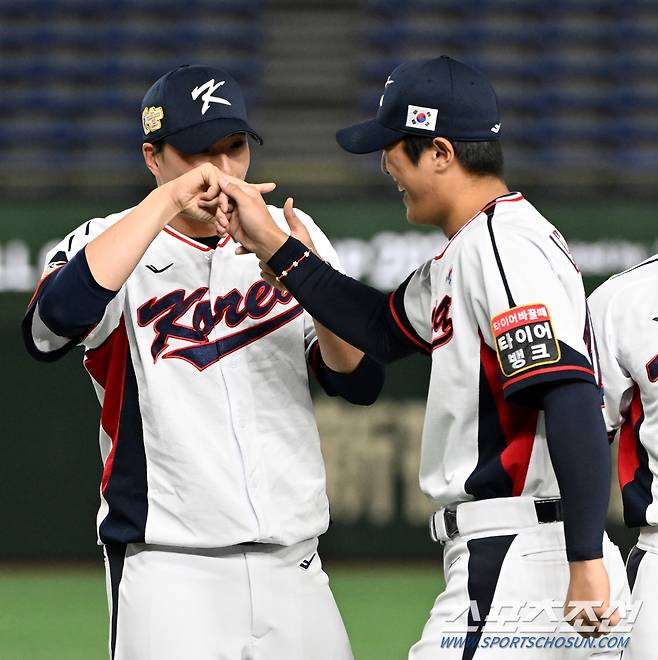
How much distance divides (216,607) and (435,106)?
1.23m

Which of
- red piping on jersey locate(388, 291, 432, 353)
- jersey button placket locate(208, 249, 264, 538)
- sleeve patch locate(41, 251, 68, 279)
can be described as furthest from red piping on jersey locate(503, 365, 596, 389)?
sleeve patch locate(41, 251, 68, 279)

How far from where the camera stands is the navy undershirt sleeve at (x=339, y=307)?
288cm

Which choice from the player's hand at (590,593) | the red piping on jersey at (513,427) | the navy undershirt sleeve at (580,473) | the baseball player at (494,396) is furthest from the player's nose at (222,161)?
the player's hand at (590,593)

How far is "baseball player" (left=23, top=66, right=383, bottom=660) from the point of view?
2.76m

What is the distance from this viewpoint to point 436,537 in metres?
2.71

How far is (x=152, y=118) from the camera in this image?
118 inches

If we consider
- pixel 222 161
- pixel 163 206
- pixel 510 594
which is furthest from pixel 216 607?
pixel 222 161

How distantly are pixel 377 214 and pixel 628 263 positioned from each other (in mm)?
1482

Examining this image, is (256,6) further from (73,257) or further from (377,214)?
(73,257)

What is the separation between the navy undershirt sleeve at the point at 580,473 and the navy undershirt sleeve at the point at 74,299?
100 cm

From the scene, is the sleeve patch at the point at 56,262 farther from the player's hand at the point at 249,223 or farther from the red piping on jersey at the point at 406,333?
the red piping on jersey at the point at 406,333

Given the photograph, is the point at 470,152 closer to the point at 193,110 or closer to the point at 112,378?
the point at 193,110

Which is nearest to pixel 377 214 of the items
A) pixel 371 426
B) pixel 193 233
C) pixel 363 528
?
pixel 371 426

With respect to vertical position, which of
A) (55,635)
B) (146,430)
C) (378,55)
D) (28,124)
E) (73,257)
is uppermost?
(378,55)
